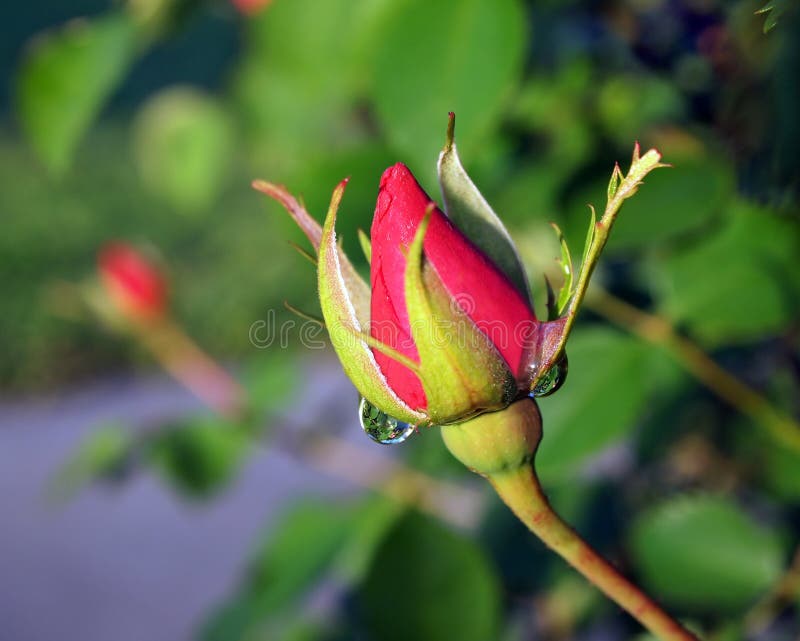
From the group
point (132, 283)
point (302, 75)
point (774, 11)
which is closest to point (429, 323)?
point (774, 11)

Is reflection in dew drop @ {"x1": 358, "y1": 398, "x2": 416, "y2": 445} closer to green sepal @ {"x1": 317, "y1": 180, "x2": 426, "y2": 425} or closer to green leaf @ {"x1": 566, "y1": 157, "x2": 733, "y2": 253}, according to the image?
green sepal @ {"x1": 317, "y1": 180, "x2": 426, "y2": 425}

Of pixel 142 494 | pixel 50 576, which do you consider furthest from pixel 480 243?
pixel 142 494

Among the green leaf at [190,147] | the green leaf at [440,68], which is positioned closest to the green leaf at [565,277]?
the green leaf at [440,68]

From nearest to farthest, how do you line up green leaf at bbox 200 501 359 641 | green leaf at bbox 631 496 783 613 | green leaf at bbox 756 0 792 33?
green leaf at bbox 756 0 792 33
green leaf at bbox 631 496 783 613
green leaf at bbox 200 501 359 641

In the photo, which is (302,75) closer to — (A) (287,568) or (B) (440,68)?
(B) (440,68)

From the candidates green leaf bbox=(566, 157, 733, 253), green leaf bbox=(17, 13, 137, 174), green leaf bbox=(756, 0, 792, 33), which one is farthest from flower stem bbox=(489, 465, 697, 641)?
green leaf bbox=(17, 13, 137, 174)

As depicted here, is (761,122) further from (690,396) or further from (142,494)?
(142,494)
